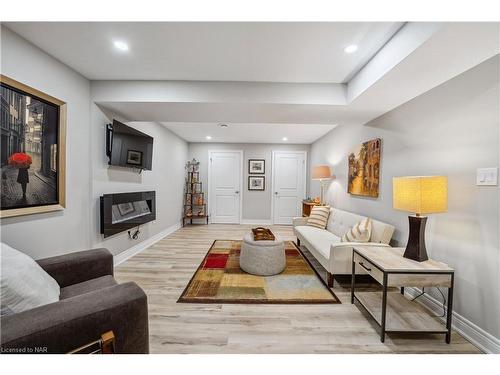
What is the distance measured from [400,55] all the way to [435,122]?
2.78 ft

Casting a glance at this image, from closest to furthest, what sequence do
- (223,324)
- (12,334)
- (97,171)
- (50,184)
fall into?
(12,334)
(223,324)
(50,184)
(97,171)

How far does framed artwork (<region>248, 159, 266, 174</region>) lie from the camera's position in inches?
239

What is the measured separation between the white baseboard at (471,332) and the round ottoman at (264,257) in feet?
4.93

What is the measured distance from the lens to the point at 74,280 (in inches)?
62.6

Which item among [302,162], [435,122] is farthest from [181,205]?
[435,122]

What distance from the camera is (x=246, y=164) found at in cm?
608

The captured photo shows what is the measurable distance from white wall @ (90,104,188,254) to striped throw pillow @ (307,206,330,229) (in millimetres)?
3035

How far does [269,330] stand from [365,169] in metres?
2.55

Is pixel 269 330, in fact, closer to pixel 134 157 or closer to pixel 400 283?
pixel 400 283

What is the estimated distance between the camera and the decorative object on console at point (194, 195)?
5898 mm

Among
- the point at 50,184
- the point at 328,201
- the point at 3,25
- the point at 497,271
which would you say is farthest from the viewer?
the point at 328,201

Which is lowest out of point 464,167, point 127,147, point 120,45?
point 464,167

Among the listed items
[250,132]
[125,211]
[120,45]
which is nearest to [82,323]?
[120,45]

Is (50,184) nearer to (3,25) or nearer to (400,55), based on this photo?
(3,25)
